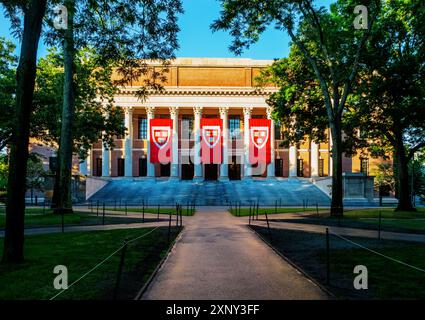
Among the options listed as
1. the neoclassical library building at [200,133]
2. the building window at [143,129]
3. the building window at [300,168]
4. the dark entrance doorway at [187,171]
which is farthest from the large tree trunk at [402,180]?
the building window at [143,129]

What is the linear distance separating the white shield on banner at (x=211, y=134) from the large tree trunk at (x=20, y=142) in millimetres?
33697

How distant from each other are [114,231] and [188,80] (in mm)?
48337

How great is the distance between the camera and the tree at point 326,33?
23.1 metres

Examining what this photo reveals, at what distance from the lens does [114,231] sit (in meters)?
17.4

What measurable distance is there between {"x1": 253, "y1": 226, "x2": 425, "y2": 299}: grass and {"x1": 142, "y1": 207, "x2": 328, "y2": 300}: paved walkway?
53cm

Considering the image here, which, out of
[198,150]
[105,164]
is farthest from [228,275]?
[105,164]

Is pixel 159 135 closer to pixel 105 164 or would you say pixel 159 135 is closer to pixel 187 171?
pixel 105 164

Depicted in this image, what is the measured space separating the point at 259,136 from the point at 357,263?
116ft

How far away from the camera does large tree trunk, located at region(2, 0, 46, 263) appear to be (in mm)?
10195

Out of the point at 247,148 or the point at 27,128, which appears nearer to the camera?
the point at 27,128

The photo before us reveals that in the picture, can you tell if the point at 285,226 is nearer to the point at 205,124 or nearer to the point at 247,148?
the point at 205,124

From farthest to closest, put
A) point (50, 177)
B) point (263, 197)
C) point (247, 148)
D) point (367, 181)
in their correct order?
point (247, 148) < point (263, 197) < point (367, 181) < point (50, 177)

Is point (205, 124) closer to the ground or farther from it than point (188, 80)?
closer to the ground
